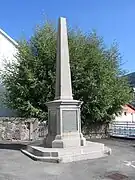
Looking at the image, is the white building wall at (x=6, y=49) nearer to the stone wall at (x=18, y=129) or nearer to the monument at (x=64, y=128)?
the stone wall at (x=18, y=129)

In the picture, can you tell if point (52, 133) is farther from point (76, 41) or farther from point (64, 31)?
point (76, 41)

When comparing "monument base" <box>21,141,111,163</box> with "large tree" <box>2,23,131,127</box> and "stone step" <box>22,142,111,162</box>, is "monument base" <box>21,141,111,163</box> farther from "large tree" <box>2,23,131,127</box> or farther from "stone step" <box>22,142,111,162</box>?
"large tree" <box>2,23,131,127</box>

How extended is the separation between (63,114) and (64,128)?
0.50 meters

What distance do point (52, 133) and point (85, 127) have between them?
797 cm

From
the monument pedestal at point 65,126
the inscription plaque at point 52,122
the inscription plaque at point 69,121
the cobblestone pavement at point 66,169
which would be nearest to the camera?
the cobblestone pavement at point 66,169

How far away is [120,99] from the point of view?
18.2 metres

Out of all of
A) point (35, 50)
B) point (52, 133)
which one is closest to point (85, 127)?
point (35, 50)

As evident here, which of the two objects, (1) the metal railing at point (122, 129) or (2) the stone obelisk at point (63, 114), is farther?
(1) the metal railing at point (122, 129)

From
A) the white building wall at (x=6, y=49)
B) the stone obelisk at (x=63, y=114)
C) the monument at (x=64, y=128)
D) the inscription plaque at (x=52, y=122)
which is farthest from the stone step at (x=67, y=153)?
the white building wall at (x=6, y=49)

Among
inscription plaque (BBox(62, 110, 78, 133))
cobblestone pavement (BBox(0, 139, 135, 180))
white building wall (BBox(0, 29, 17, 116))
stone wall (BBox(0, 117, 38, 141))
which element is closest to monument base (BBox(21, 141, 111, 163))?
cobblestone pavement (BBox(0, 139, 135, 180))

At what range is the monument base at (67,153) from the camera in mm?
8938

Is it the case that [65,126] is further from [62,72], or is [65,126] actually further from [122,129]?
[122,129]

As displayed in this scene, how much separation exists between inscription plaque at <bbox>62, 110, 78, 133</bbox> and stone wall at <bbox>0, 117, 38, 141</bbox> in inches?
272

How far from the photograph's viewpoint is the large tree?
1698cm
